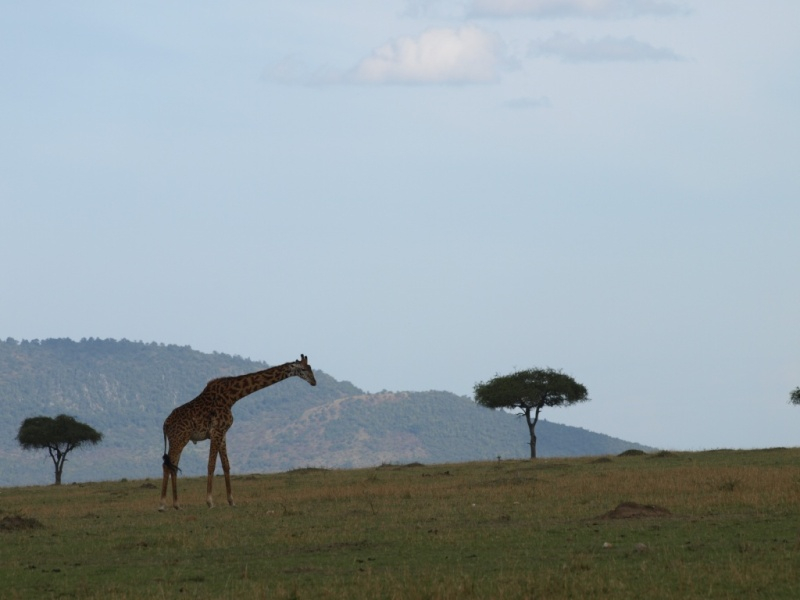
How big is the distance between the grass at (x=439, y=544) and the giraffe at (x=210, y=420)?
107cm

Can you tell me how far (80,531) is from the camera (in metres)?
26.8

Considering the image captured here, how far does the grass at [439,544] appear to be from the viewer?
17453 millimetres

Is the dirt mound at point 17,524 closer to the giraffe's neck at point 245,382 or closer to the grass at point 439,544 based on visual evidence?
the grass at point 439,544

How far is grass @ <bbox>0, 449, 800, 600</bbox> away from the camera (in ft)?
57.3

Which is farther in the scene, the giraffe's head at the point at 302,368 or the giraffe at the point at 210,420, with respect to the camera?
the giraffe's head at the point at 302,368

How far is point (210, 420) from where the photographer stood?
33500 mm

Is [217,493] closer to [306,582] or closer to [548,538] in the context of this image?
[548,538]

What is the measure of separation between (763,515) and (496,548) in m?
6.57

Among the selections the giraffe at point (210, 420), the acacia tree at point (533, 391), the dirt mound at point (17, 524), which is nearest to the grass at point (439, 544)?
the dirt mound at point (17, 524)

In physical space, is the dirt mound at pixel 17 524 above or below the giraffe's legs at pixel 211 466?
below

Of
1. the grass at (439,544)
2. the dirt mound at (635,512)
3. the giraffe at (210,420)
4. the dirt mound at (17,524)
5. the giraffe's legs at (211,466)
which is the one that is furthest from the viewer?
the giraffe at (210,420)

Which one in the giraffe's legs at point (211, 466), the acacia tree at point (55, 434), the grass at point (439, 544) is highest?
the acacia tree at point (55, 434)

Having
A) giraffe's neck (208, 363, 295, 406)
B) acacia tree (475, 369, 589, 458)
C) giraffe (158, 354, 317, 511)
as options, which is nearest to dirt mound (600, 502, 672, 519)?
giraffe (158, 354, 317, 511)

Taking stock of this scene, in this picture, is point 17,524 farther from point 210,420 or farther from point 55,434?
point 55,434
